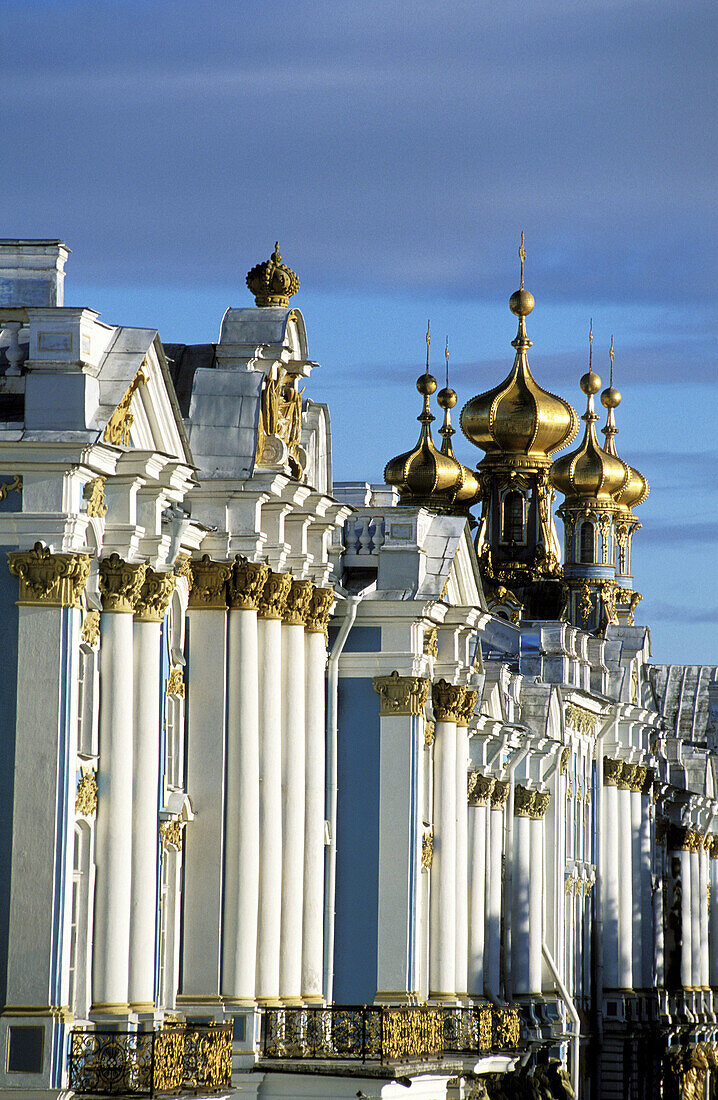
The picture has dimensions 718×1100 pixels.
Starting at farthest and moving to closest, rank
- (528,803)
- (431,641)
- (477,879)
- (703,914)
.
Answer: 1. (703,914)
2. (528,803)
3. (477,879)
4. (431,641)

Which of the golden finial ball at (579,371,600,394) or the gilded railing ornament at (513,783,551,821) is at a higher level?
the golden finial ball at (579,371,600,394)

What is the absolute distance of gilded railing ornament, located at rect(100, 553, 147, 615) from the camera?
2525cm

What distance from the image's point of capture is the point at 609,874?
5931 cm

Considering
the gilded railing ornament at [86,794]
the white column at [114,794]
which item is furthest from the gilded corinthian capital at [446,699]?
the gilded railing ornament at [86,794]

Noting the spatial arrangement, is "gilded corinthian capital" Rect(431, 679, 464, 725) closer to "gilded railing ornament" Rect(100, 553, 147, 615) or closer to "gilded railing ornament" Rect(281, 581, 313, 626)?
"gilded railing ornament" Rect(281, 581, 313, 626)

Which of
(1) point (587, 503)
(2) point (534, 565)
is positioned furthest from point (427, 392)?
(1) point (587, 503)

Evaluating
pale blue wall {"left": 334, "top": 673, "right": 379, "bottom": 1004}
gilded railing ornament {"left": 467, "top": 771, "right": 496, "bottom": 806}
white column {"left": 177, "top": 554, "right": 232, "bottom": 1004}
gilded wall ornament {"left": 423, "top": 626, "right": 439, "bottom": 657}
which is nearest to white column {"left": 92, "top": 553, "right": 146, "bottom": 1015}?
white column {"left": 177, "top": 554, "right": 232, "bottom": 1004}

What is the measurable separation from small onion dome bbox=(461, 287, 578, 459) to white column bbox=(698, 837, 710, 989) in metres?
11.8

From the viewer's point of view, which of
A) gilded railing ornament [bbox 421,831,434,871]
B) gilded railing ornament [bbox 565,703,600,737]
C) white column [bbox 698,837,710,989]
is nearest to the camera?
gilded railing ornament [bbox 421,831,434,871]

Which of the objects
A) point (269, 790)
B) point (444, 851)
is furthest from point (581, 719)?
point (269, 790)

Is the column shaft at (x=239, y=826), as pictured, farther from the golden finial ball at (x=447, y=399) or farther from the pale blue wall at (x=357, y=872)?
the golden finial ball at (x=447, y=399)

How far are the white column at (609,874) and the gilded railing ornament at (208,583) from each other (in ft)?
101

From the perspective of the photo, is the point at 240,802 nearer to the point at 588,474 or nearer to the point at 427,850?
the point at 427,850

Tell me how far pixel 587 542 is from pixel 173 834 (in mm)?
57510
